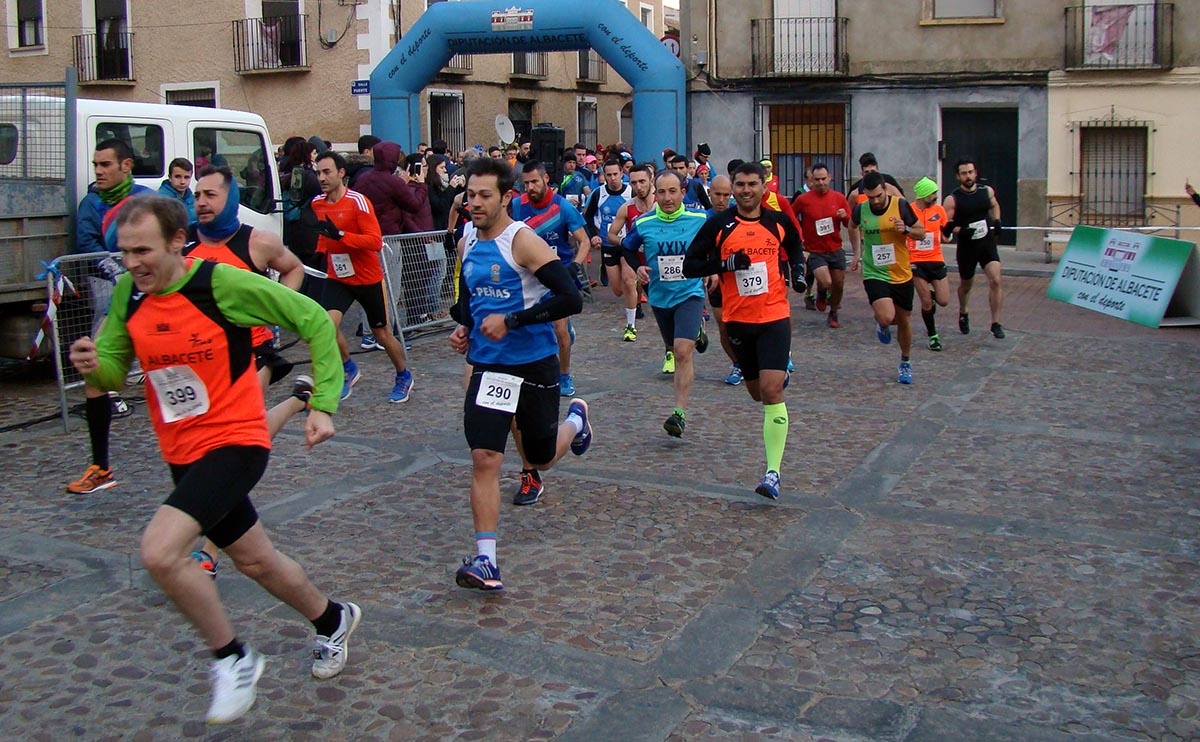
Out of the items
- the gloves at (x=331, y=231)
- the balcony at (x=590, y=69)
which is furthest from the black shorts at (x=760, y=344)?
the balcony at (x=590, y=69)

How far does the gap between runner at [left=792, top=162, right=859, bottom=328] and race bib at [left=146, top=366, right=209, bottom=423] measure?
1055 cm

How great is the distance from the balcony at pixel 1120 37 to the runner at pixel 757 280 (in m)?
18.9

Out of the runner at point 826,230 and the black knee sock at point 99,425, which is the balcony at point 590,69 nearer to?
the runner at point 826,230

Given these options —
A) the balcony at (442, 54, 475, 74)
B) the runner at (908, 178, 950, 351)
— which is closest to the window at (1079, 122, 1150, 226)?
the runner at (908, 178, 950, 351)

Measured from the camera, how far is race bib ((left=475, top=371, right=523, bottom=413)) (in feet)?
18.5

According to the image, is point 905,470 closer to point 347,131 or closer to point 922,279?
point 922,279

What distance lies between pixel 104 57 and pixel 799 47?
16.5 meters

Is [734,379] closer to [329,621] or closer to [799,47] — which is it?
[329,621]

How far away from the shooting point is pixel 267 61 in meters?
28.8

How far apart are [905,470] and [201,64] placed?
25610 millimetres

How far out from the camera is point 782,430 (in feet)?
23.2

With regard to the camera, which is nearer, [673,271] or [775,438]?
[775,438]

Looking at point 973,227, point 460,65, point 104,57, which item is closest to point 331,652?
point 973,227

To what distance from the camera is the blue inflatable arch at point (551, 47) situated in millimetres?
21812
